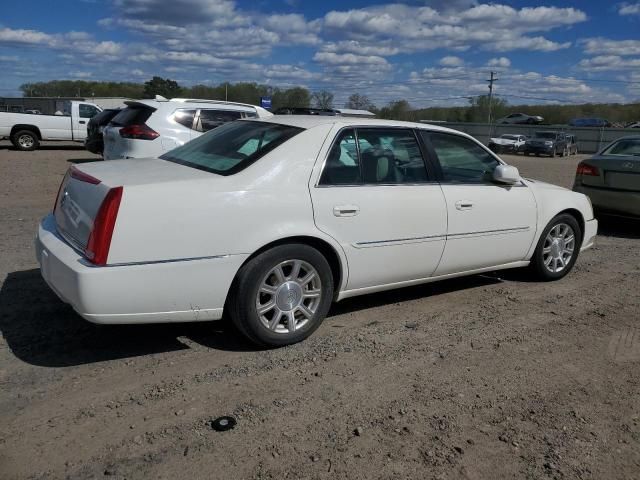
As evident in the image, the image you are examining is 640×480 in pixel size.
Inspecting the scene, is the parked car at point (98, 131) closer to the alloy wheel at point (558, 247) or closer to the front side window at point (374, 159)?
the front side window at point (374, 159)

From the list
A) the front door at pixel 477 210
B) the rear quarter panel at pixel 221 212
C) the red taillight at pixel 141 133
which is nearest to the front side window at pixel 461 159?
the front door at pixel 477 210

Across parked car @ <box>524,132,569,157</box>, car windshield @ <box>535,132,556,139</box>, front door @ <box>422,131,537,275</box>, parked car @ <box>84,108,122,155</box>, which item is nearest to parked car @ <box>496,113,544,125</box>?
car windshield @ <box>535,132,556,139</box>

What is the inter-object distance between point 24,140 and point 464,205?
65.4 feet

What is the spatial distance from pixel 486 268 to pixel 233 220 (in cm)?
260

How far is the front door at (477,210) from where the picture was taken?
4.81 m

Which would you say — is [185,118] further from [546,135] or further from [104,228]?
[546,135]

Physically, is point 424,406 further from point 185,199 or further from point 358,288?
point 185,199

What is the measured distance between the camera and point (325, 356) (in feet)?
13.0

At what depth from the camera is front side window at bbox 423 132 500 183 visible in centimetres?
489

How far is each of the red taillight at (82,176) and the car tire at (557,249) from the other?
13.1 ft

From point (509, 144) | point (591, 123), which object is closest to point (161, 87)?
point (509, 144)

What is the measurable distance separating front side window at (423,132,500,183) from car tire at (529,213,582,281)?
0.95 meters

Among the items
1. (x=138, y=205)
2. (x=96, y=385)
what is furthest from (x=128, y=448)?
(x=138, y=205)

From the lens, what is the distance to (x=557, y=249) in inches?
230
